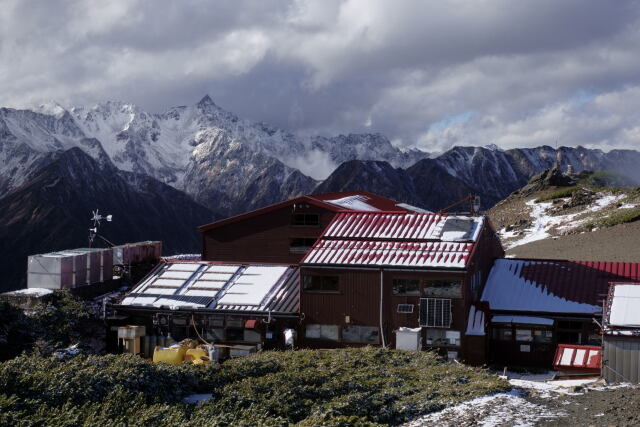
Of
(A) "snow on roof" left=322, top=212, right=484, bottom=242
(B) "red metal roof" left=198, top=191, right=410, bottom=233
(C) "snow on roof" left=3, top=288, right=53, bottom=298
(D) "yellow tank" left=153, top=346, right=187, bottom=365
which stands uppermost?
(B) "red metal roof" left=198, top=191, right=410, bottom=233

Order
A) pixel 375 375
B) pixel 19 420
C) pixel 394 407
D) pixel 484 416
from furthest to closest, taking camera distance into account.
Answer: pixel 375 375 < pixel 394 407 < pixel 484 416 < pixel 19 420

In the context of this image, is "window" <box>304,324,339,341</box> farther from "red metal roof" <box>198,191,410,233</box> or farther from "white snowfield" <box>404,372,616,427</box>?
"white snowfield" <box>404,372,616,427</box>

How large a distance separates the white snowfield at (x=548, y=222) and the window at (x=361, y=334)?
151ft

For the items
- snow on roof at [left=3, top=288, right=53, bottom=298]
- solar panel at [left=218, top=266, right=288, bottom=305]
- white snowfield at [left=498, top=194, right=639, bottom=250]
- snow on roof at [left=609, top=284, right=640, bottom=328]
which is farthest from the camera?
white snowfield at [left=498, top=194, right=639, bottom=250]

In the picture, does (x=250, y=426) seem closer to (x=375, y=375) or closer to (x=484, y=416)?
(x=484, y=416)

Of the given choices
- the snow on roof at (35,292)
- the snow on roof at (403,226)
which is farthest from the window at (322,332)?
the snow on roof at (35,292)

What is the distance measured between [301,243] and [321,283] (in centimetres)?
1050

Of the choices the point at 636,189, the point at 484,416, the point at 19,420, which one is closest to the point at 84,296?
the point at 19,420

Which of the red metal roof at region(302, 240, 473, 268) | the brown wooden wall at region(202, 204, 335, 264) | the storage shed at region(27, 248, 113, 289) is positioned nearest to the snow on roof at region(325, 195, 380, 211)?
the brown wooden wall at region(202, 204, 335, 264)

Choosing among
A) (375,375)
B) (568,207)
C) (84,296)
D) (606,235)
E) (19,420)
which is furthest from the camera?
(568,207)

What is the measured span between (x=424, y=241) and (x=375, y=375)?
48.8ft

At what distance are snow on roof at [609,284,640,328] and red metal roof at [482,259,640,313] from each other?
5.31 meters

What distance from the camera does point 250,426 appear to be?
16.9m

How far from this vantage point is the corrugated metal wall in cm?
2609
